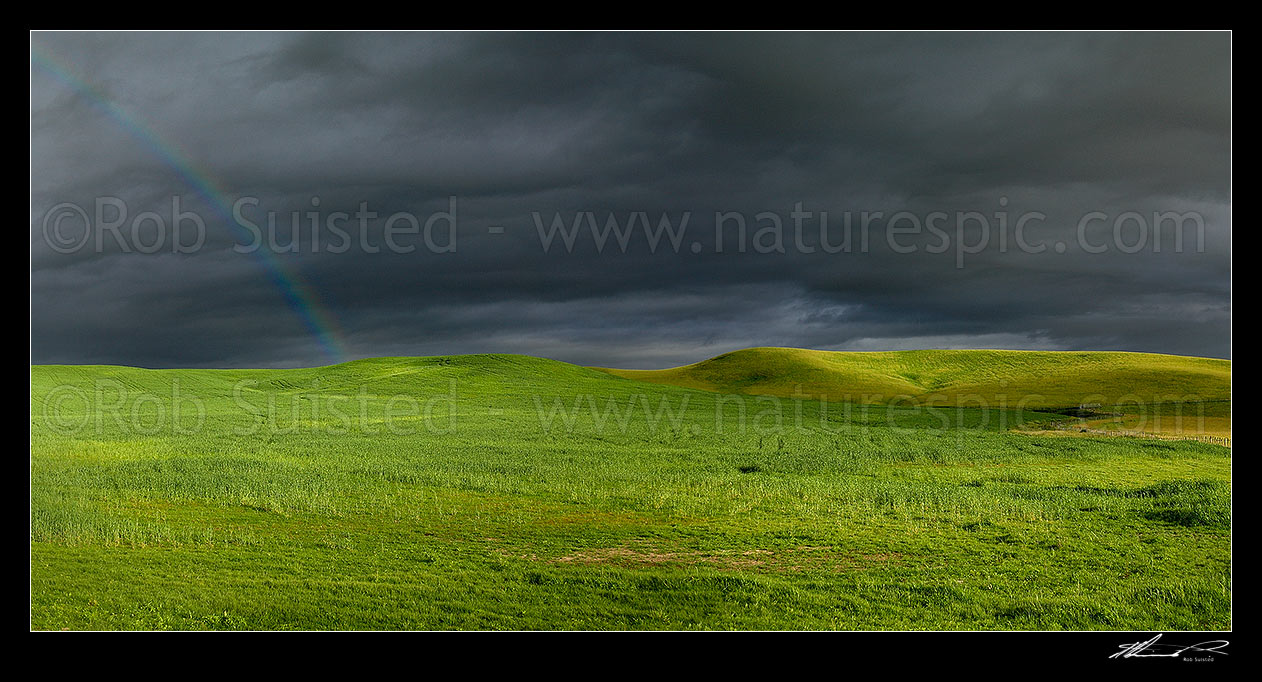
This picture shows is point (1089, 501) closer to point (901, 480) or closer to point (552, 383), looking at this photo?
point (901, 480)

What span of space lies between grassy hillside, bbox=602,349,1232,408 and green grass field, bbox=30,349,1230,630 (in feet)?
159

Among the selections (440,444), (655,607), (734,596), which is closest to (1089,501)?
(734,596)

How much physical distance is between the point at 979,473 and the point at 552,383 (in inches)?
2978

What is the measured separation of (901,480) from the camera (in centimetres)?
3297

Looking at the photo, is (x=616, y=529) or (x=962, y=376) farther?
(x=962, y=376)

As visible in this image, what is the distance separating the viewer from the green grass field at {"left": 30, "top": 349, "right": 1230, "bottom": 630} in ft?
51.7
